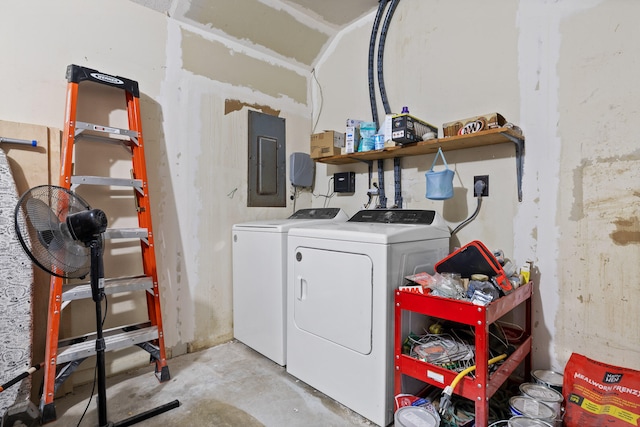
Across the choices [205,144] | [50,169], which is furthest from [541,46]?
[50,169]

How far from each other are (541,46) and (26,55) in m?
2.85

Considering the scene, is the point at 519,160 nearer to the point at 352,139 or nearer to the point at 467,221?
the point at 467,221

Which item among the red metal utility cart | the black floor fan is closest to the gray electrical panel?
the black floor fan

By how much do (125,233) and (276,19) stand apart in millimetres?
1971

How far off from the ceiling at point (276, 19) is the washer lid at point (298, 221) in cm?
144

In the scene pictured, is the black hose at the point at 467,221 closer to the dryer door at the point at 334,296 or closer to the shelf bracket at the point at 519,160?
the shelf bracket at the point at 519,160

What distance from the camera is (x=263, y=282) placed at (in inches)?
84.8

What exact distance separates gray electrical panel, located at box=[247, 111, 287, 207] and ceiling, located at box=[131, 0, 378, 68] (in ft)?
1.96

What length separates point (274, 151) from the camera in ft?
9.09

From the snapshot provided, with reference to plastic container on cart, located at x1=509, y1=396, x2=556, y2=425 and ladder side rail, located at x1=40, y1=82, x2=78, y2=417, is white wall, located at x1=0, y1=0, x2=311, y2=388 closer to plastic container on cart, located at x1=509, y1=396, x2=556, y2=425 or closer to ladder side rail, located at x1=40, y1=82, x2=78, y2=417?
ladder side rail, located at x1=40, y1=82, x2=78, y2=417

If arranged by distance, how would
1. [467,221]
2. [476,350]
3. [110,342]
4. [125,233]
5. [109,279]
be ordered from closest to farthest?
[476,350]
[110,342]
[125,233]
[109,279]
[467,221]

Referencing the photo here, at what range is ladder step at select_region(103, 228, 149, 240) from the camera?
175cm

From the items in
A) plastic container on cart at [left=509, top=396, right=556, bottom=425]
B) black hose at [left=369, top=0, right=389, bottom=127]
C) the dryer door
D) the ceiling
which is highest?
the ceiling

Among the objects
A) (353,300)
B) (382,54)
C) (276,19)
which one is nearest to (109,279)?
(353,300)
